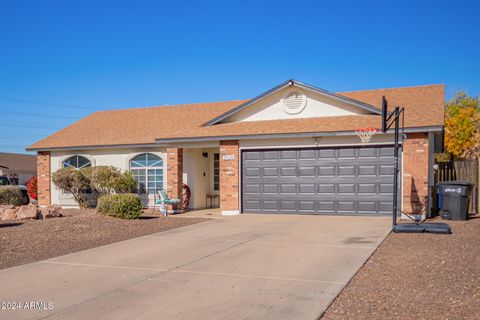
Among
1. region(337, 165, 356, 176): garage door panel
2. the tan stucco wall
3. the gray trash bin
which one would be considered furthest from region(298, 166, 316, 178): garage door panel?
the gray trash bin

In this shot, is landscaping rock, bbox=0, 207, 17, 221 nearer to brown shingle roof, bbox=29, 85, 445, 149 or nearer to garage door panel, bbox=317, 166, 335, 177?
brown shingle roof, bbox=29, 85, 445, 149

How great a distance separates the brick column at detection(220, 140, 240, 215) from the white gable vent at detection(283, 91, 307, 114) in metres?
2.46

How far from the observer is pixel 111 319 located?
531cm

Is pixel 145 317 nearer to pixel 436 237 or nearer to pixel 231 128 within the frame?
pixel 436 237

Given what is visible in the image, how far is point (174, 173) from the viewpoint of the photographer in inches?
709

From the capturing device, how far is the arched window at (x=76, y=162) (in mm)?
21266

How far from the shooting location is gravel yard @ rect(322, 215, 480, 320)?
17.8ft

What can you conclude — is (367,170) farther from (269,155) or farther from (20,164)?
(20,164)

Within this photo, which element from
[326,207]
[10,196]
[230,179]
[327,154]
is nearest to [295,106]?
[327,154]

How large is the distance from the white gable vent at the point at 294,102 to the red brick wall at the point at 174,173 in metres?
4.52

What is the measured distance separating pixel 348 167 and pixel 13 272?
10.7 m

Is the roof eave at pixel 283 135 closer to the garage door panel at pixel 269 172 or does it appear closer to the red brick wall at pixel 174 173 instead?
the red brick wall at pixel 174 173

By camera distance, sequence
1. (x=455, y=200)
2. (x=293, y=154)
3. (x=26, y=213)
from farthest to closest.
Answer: (x=293, y=154) → (x=26, y=213) → (x=455, y=200)

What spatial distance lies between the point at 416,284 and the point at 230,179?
10614 millimetres
